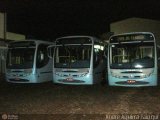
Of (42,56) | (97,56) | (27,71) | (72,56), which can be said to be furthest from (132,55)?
(27,71)

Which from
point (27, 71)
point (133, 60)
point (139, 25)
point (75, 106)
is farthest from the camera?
point (139, 25)

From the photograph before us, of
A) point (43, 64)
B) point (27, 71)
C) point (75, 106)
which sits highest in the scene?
point (43, 64)

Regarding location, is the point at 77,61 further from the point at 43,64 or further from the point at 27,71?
the point at 27,71

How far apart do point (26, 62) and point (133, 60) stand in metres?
5.76

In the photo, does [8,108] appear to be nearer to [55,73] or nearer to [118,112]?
[118,112]

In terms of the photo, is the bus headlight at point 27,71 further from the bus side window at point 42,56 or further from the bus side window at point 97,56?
the bus side window at point 97,56

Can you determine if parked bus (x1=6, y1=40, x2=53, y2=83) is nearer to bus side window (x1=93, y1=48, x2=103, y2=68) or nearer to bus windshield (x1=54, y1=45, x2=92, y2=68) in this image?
bus windshield (x1=54, y1=45, x2=92, y2=68)

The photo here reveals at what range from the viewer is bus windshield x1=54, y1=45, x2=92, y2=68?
1580 centimetres

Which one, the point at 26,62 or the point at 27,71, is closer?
the point at 27,71

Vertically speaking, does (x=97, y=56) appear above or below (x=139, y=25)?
below

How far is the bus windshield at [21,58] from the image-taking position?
1712 centimetres

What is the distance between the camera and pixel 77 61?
15.9 meters

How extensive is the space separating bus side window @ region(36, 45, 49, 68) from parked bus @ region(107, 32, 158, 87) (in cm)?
406

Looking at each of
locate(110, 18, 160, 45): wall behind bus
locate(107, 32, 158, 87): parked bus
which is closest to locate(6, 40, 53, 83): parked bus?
locate(107, 32, 158, 87): parked bus
